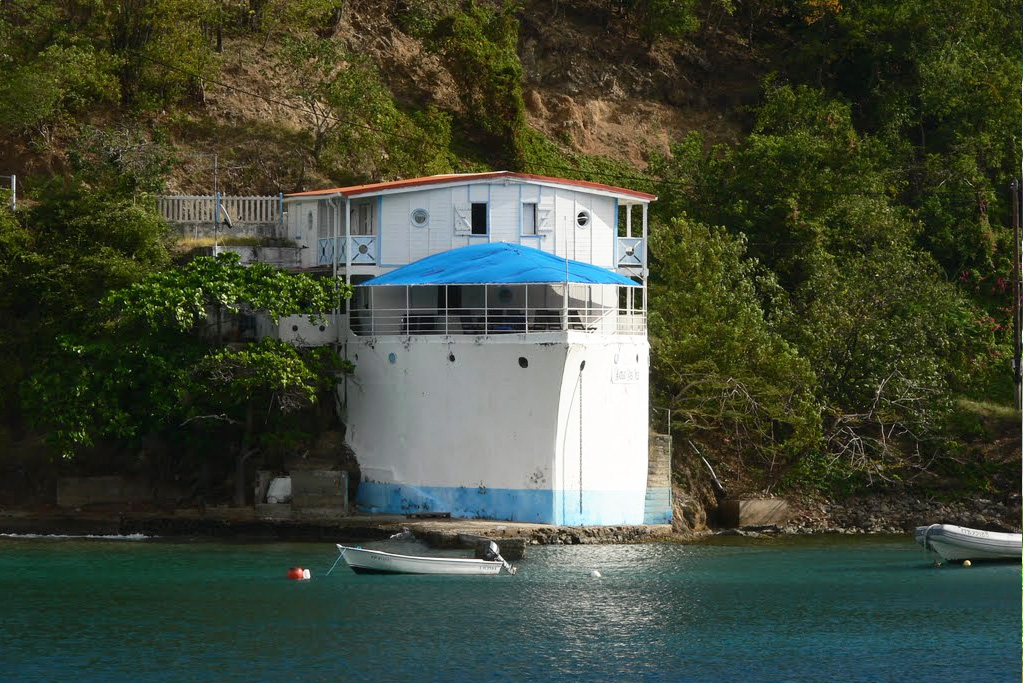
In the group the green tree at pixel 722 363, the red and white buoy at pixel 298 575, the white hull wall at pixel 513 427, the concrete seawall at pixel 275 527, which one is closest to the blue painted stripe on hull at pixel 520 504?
the white hull wall at pixel 513 427

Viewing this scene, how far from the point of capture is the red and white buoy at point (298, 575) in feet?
133

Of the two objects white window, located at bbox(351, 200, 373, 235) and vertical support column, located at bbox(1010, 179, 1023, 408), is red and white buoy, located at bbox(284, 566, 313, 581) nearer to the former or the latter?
white window, located at bbox(351, 200, 373, 235)

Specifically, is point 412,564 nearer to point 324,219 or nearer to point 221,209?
point 324,219

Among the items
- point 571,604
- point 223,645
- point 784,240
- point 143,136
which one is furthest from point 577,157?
point 223,645

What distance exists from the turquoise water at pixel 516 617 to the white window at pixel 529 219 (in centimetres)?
977

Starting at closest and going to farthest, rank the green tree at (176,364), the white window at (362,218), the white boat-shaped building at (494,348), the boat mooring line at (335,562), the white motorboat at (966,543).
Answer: the boat mooring line at (335,562)
the white motorboat at (966,543)
the white boat-shaped building at (494,348)
the green tree at (176,364)
the white window at (362,218)

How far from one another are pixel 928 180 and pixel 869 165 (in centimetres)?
549

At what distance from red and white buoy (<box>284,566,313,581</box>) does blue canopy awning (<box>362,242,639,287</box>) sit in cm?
916

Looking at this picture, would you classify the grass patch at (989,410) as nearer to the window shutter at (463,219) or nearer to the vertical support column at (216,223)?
the window shutter at (463,219)

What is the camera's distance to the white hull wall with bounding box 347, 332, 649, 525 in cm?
4581

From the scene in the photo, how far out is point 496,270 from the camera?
46.3 m

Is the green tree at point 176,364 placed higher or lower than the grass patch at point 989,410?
higher

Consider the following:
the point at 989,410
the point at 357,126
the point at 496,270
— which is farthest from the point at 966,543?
the point at 357,126

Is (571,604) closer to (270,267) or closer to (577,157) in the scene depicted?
(270,267)
